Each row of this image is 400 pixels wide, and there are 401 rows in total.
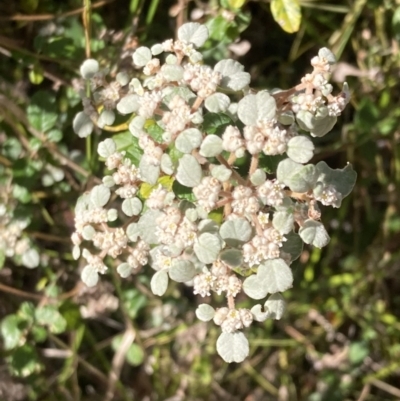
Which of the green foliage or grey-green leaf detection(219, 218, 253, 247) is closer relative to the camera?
grey-green leaf detection(219, 218, 253, 247)

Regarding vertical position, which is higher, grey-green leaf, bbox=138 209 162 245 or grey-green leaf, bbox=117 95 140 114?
grey-green leaf, bbox=117 95 140 114

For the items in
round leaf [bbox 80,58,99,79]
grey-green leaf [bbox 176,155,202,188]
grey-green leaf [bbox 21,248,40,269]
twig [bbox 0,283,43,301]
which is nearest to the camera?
grey-green leaf [bbox 176,155,202,188]

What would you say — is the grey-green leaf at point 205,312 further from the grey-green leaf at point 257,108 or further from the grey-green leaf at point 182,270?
the grey-green leaf at point 257,108

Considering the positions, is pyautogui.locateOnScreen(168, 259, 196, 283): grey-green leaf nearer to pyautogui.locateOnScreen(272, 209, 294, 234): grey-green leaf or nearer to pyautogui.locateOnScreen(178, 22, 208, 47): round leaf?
pyautogui.locateOnScreen(272, 209, 294, 234): grey-green leaf

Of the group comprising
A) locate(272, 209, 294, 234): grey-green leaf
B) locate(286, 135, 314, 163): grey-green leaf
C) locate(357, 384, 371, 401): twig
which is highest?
locate(286, 135, 314, 163): grey-green leaf

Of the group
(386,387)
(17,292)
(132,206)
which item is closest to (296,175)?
(132,206)

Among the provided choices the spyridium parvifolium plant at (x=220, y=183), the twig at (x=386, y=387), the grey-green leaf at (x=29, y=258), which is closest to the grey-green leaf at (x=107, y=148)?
the spyridium parvifolium plant at (x=220, y=183)

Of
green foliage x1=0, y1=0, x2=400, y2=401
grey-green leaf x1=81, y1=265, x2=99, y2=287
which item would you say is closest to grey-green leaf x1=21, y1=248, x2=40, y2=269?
green foliage x1=0, y1=0, x2=400, y2=401

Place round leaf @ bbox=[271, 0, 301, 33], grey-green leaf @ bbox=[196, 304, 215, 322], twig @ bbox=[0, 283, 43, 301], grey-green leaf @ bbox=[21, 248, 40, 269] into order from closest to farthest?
1. grey-green leaf @ bbox=[196, 304, 215, 322]
2. round leaf @ bbox=[271, 0, 301, 33]
3. grey-green leaf @ bbox=[21, 248, 40, 269]
4. twig @ bbox=[0, 283, 43, 301]

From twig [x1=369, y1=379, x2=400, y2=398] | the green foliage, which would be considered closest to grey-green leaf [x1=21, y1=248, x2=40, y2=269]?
the green foliage

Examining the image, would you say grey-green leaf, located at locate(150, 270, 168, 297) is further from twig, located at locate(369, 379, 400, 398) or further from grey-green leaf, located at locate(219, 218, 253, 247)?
twig, located at locate(369, 379, 400, 398)
